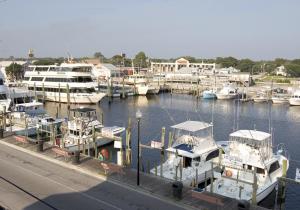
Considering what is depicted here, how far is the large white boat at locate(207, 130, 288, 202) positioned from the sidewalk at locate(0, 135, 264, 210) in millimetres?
4348

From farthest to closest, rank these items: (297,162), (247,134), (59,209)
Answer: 1. (297,162)
2. (247,134)
3. (59,209)

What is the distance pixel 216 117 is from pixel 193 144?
33.5m

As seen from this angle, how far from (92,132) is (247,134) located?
16123 mm

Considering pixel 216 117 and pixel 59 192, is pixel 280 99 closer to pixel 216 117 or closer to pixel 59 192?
pixel 216 117

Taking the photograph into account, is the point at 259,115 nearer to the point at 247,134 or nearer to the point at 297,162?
the point at 297,162

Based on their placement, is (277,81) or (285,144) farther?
(277,81)

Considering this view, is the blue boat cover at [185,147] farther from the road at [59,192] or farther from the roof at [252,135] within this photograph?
the road at [59,192]

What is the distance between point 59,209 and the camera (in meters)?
16.6

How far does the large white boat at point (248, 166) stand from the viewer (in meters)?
22.7

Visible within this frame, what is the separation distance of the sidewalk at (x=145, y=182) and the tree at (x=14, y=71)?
108723 mm

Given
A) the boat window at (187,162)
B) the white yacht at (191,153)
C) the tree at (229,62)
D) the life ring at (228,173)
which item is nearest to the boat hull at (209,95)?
the white yacht at (191,153)

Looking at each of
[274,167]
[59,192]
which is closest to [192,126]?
[274,167]

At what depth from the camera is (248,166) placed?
24.6m

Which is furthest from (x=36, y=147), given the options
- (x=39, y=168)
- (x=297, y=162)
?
(x=297, y=162)
